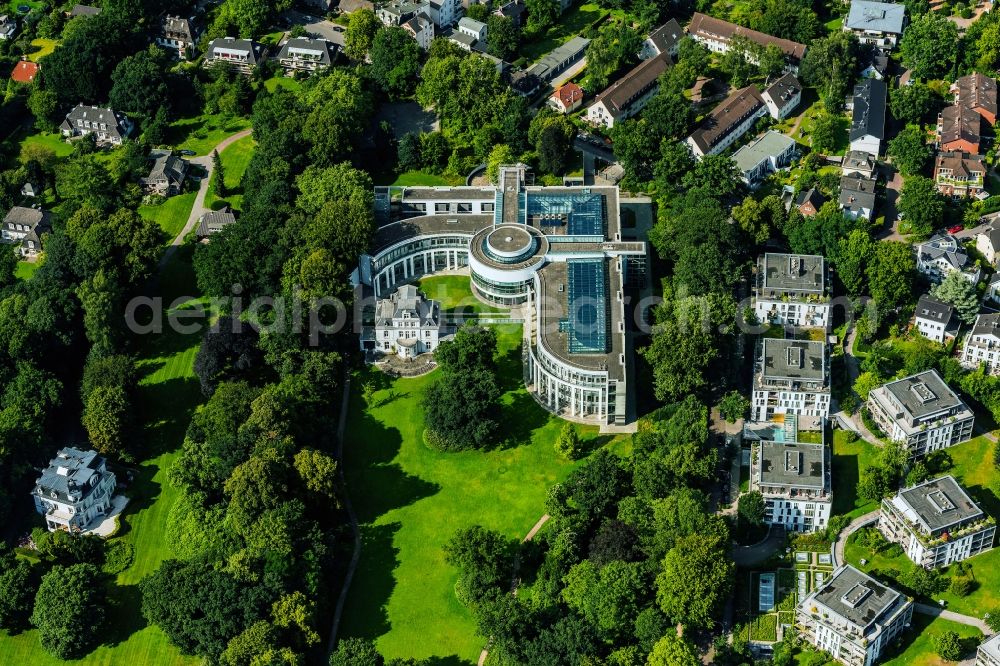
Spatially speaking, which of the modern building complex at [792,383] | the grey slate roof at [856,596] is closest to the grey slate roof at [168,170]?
the modern building complex at [792,383]

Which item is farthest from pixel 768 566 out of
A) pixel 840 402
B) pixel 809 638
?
pixel 840 402

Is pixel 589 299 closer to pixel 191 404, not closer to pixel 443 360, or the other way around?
pixel 443 360

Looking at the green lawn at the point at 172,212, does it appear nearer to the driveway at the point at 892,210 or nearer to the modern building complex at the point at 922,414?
the driveway at the point at 892,210

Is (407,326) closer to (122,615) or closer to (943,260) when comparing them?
(122,615)

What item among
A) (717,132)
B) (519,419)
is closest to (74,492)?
(519,419)

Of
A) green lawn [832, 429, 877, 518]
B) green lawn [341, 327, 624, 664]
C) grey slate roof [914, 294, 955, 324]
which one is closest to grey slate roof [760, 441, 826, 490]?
green lawn [832, 429, 877, 518]

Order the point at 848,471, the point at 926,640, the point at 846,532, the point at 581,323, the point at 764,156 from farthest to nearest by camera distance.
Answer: the point at 764,156 → the point at 581,323 → the point at 848,471 → the point at 846,532 → the point at 926,640

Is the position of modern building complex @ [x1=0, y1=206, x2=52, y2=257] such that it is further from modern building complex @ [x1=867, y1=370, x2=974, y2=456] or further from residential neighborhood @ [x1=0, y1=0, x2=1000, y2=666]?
modern building complex @ [x1=867, y1=370, x2=974, y2=456]
